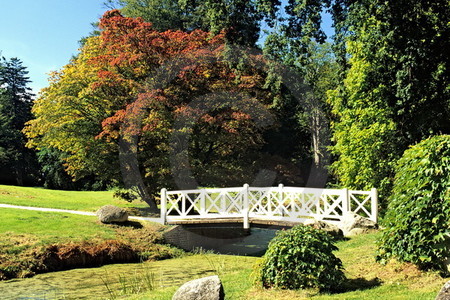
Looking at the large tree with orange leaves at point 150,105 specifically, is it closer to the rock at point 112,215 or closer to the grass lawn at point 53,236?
the rock at point 112,215

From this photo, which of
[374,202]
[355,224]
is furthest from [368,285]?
[374,202]

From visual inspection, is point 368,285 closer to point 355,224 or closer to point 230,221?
point 355,224

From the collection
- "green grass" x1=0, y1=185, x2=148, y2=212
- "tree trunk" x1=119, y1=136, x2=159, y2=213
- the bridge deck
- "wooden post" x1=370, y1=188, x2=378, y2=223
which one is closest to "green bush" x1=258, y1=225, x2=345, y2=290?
the bridge deck

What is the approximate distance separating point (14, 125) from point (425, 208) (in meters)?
43.6

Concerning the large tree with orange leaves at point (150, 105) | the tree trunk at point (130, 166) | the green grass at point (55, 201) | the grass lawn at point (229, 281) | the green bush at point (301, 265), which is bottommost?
the grass lawn at point (229, 281)

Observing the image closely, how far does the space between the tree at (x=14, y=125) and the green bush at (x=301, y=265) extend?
36992 millimetres

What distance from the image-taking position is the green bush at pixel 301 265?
6.88 metres

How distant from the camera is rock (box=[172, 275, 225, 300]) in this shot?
20.0 ft

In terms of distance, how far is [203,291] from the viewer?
6.16 metres

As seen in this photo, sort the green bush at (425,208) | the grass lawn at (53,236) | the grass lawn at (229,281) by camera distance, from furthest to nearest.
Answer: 1. the grass lawn at (53,236)
2. the green bush at (425,208)
3. the grass lawn at (229,281)

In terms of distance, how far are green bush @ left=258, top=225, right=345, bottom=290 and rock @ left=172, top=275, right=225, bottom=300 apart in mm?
1216

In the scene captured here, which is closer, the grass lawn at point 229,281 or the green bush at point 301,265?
the grass lawn at point 229,281

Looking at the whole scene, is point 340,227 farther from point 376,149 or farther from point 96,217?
point 96,217

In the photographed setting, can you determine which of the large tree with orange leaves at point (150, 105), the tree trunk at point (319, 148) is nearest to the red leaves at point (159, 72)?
the large tree with orange leaves at point (150, 105)
